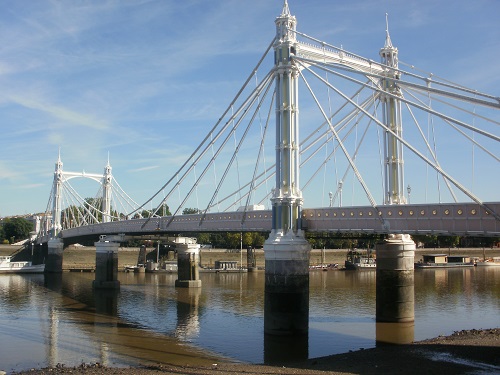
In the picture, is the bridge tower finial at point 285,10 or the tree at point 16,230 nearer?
the bridge tower finial at point 285,10

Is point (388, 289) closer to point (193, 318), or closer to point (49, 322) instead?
point (193, 318)

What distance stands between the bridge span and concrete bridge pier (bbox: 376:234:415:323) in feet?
17.5

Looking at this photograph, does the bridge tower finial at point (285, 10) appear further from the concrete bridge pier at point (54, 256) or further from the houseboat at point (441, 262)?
the houseboat at point (441, 262)

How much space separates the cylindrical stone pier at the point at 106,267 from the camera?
61753 millimetres

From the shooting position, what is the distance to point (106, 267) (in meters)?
63.5

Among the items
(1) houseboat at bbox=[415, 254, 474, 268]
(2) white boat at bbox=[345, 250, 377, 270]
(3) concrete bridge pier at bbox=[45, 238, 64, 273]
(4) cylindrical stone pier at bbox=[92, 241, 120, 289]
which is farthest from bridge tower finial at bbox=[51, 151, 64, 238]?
(1) houseboat at bbox=[415, 254, 474, 268]

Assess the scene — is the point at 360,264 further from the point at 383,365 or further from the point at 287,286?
the point at 383,365

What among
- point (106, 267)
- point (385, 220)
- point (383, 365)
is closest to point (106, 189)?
point (106, 267)

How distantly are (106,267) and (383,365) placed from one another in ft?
148

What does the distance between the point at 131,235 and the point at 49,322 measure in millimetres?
29334

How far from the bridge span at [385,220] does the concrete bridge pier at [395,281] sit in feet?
17.5

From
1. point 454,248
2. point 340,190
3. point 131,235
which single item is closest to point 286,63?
point 340,190

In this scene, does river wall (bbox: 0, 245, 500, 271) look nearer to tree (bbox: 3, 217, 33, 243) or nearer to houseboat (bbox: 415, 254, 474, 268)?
Answer: houseboat (bbox: 415, 254, 474, 268)

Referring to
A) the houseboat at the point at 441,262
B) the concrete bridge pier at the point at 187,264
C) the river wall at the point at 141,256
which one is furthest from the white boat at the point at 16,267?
the houseboat at the point at 441,262
